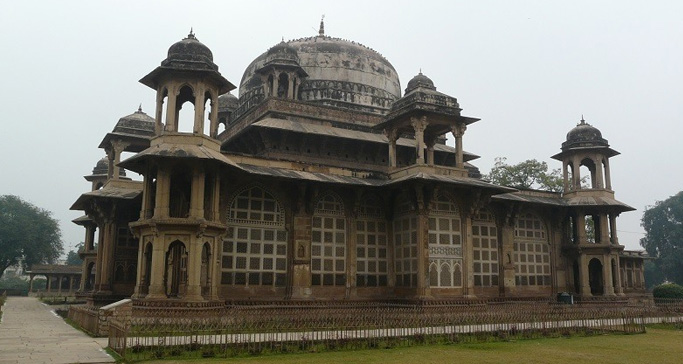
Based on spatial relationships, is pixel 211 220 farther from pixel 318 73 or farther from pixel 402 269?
pixel 318 73

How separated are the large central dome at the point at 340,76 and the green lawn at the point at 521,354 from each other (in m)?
21.9

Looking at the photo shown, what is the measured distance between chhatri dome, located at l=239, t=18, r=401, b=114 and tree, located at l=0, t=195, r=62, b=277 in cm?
4137

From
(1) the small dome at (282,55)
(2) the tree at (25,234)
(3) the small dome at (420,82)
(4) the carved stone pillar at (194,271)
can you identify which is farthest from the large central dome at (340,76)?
(2) the tree at (25,234)

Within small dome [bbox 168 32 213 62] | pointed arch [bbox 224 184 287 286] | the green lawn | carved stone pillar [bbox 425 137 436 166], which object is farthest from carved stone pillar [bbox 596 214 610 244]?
small dome [bbox 168 32 213 62]

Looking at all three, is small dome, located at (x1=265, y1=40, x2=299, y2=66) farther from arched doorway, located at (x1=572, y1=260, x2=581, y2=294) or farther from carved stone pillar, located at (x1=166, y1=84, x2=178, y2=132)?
arched doorway, located at (x1=572, y1=260, x2=581, y2=294)

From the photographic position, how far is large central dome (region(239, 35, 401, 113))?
35.9 metres

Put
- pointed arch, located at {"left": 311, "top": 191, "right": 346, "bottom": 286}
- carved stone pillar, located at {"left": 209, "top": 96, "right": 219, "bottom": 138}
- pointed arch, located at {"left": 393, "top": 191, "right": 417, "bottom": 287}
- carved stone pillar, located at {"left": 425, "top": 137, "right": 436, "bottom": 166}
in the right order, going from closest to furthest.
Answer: carved stone pillar, located at {"left": 209, "top": 96, "right": 219, "bottom": 138}
pointed arch, located at {"left": 311, "top": 191, "right": 346, "bottom": 286}
pointed arch, located at {"left": 393, "top": 191, "right": 417, "bottom": 287}
carved stone pillar, located at {"left": 425, "top": 137, "right": 436, "bottom": 166}

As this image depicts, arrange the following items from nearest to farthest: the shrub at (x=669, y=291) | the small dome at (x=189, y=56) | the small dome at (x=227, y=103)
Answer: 1. the small dome at (x=189, y=56)
2. the shrub at (x=669, y=291)
3. the small dome at (x=227, y=103)

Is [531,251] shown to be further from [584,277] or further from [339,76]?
[339,76]

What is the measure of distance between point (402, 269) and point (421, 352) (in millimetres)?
11584

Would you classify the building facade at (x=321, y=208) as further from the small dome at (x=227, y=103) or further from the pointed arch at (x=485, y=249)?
the small dome at (x=227, y=103)

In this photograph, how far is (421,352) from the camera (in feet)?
47.8

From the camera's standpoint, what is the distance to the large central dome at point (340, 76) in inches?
1414

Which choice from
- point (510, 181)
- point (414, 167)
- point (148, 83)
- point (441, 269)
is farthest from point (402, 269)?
point (510, 181)
